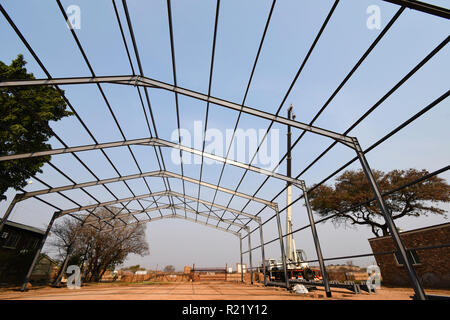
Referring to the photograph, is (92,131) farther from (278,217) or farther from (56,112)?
(278,217)

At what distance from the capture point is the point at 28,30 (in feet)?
21.0

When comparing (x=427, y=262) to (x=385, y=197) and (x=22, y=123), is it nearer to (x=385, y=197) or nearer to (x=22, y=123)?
(x=385, y=197)

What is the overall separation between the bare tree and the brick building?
87.8 feet

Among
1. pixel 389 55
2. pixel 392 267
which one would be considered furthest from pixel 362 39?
pixel 392 267

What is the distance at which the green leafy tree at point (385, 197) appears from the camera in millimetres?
19594

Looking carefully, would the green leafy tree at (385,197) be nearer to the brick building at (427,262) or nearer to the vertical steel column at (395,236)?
the brick building at (427,262)

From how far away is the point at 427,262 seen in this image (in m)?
15.9

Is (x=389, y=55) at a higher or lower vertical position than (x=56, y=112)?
lower

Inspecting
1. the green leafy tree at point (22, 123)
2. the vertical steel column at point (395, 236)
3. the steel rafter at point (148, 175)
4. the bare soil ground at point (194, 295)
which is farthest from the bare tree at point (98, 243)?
the vertical steel column at point (395, 236)

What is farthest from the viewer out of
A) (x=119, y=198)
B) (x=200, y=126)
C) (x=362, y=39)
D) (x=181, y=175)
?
(x=119, y=198)

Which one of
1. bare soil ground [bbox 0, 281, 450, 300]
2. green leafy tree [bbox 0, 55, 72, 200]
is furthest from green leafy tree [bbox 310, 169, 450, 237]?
green leafy tree [bbox 0, 55, 72, 200]

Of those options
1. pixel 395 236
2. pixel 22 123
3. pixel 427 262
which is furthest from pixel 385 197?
pixel 22 123

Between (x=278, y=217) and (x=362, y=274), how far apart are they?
19068 millimetres

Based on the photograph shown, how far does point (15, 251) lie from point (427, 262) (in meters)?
35.6
